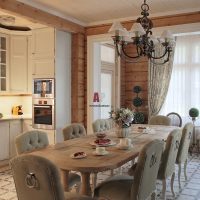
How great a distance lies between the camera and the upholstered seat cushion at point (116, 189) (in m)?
2.43

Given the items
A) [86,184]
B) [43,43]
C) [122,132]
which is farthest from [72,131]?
[43,43]

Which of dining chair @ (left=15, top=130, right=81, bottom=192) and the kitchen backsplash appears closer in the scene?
dining chair @ (left=15, top=130, right=81, bottom=192)

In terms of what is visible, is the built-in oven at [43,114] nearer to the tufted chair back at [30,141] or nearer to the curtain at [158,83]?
the tufted chair back at [30,141]

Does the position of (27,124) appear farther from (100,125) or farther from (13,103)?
(100,125)

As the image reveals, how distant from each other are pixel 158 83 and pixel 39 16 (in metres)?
3.16

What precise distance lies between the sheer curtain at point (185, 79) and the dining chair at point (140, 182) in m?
3.89

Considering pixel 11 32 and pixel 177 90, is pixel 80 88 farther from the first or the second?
pixel 177 90

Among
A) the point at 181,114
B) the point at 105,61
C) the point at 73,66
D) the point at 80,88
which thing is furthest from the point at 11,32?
the point at 181,114

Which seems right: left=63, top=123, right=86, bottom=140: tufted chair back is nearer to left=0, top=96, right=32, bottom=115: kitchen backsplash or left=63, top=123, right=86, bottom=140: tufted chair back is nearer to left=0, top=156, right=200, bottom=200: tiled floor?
left=0, top=156, right=200, bottom=200: tiled floor

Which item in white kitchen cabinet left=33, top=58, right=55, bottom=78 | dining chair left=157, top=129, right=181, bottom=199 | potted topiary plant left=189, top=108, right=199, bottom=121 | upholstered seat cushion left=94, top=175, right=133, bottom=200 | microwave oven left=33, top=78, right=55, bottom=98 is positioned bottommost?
upholstered seat cushion left=94, top=175, right=133, bottom=200

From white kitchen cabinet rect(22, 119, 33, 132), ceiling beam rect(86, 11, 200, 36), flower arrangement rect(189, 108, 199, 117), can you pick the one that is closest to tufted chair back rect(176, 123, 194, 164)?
ceiling beam rect(86, 11, 200, 36)

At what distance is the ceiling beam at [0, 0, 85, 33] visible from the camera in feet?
12.8

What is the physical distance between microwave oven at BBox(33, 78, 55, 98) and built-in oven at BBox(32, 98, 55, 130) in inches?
3.7

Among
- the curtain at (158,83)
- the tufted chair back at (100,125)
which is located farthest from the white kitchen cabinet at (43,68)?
the curtain at (158,83)
